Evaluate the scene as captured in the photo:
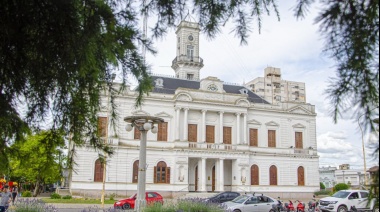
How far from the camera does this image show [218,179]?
3816 centimetres

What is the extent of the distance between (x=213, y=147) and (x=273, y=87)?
2347 inches

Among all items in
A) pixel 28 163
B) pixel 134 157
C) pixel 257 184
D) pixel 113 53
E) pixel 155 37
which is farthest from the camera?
pixel 257 184

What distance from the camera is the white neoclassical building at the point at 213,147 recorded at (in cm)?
3553

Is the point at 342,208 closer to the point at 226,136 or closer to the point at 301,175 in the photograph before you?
the point at 226,136

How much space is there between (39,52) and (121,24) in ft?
2.56

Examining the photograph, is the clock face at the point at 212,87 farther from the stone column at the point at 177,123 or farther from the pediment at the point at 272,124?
the pediment at the point at 272,124

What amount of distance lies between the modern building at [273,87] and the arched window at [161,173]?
5905 cm

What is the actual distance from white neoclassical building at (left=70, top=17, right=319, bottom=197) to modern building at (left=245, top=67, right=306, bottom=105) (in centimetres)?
4913

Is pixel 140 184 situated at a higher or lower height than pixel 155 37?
lower

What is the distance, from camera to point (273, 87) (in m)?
94.4

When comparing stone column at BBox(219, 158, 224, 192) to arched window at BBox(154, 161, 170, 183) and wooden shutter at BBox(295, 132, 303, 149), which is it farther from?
wooden shutter at BBox(295, 132, 303, 149)

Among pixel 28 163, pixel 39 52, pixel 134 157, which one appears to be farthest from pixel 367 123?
pixel 134 157

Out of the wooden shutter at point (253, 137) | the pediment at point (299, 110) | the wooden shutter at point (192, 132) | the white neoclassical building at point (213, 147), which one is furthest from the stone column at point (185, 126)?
the pediment at point (299, 110)

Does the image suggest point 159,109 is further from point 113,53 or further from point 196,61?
point 113,53
